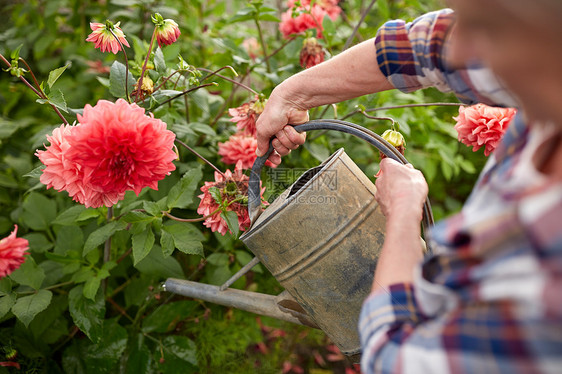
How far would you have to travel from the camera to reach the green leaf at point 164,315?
4.17 feet

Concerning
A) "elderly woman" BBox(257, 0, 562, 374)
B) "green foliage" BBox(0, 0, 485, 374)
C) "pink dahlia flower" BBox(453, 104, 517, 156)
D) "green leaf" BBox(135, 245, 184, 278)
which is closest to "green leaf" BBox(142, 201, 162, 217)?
"green foliage" BBox(0, 0, 485, 374)

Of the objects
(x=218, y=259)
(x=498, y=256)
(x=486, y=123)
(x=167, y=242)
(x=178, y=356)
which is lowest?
(x=178, y=356)

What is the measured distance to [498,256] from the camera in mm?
447

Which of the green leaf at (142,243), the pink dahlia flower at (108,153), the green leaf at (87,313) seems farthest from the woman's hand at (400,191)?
the green leaf at (87,313)

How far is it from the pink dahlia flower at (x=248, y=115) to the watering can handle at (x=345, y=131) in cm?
16

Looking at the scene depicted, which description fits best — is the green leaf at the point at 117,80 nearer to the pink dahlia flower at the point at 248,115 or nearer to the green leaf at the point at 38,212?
the pink dahlia flower at the point at 248,115

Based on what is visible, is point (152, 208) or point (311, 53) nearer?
point (152, 208)

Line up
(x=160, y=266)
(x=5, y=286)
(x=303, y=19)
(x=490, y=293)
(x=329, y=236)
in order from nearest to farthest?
(x=490, y=293), (x=329, y=236), (x=5, y=286), (x=160, y=266), (x=303, y=19)

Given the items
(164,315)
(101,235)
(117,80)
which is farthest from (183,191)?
(164,315)

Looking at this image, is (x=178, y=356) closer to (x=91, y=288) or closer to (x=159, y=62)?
(x=91, y=288)

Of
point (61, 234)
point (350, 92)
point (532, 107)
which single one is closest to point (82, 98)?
point (61, 234)

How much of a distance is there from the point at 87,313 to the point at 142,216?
299mm

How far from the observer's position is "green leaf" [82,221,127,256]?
3.39 feet

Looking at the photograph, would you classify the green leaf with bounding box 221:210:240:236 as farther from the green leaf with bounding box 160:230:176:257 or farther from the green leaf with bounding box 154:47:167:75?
the green leaf with bounding box 154:47:167:75
